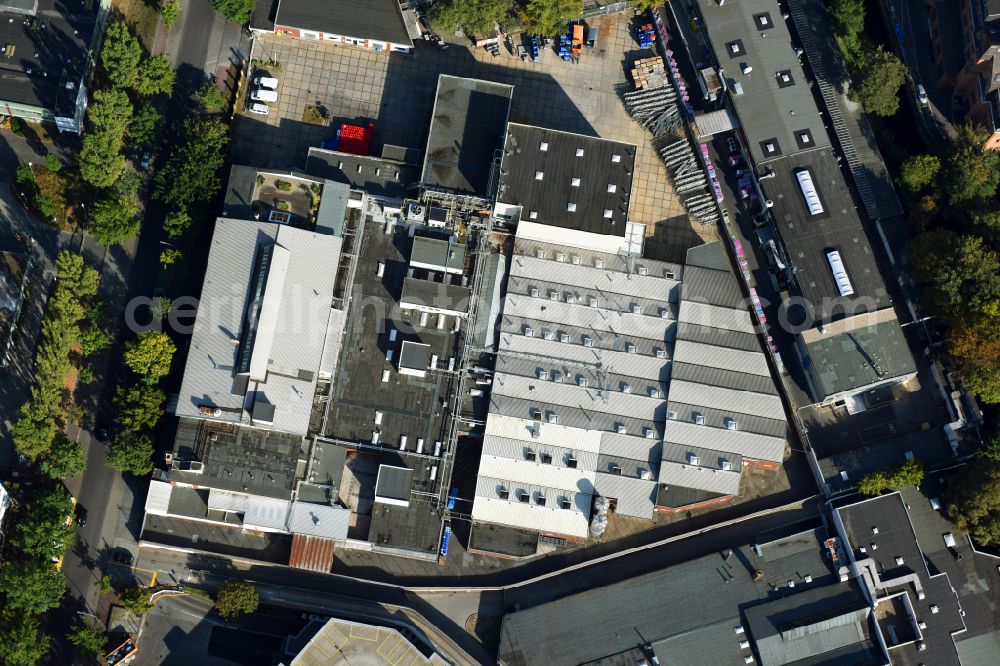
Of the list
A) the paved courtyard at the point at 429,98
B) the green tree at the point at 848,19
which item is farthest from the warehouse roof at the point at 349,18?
the green tree at the point at 848,19

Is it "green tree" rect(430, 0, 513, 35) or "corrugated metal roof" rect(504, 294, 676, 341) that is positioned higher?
"green tree" rect(430, 0, 513, 35)

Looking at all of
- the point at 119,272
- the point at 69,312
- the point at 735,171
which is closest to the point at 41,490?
the point at 69,312

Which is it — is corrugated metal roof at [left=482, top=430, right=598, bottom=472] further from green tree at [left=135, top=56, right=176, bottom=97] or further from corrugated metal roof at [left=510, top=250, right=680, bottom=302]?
green tree at [left=135, top=56, right=176, bottom=97]

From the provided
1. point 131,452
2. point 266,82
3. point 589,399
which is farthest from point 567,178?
point 131,452

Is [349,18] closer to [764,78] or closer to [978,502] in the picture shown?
[764,78]

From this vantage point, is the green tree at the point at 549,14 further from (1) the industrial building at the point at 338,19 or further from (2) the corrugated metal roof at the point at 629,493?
(2) the corrugated metal roof at the point at 629,493

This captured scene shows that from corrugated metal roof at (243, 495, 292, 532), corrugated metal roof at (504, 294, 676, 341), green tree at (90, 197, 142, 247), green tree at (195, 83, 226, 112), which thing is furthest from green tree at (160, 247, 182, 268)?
corrugated metal roof at (504, 294, 676, 341)

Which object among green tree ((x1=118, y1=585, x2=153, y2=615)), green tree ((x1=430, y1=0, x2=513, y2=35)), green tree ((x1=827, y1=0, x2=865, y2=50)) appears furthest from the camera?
green tree ((x1=827, y1=0, x2=865, y2=50))
